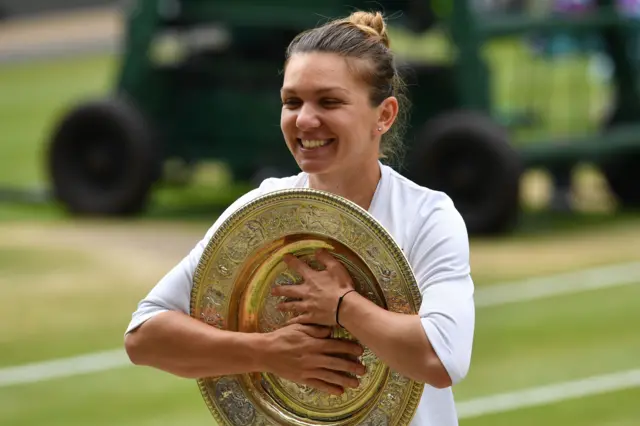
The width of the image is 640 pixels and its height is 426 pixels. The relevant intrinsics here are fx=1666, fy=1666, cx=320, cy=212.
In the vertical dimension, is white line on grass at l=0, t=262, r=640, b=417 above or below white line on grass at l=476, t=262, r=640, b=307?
below

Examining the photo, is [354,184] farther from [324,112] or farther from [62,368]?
[62,368]

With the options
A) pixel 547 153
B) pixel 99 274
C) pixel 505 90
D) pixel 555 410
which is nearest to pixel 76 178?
pixel 99 274

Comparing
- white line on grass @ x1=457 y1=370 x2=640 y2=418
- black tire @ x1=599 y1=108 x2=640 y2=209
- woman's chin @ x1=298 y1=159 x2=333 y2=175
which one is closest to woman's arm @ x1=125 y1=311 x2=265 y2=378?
woman's chin @ x1=298 y1=159 x2=333 y2=175

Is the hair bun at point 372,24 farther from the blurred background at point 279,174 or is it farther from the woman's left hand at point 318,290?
the blurred background at point 279,174

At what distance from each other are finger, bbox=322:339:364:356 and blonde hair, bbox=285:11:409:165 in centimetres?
51

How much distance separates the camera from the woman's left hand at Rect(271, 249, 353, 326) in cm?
329

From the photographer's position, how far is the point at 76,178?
13781mm

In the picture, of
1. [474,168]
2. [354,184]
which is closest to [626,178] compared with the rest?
[474,168]

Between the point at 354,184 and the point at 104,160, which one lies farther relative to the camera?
the point at 104,160

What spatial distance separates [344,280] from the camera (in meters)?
3.31

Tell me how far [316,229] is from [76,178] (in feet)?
35.0

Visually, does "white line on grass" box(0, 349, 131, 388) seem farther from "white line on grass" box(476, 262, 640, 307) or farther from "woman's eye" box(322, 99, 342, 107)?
"woman's eye" box(322, 99, 342, 107)

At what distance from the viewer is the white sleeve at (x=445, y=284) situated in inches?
127

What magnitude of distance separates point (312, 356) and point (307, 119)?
1.56ft
